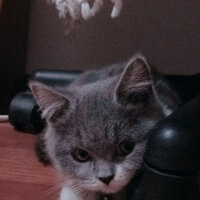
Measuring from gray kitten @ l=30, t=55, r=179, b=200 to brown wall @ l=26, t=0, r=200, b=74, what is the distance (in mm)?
948

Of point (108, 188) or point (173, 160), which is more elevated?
point (173, 160)

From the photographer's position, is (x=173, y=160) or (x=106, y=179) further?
(x=106, y=179)

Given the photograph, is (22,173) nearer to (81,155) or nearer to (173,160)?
(81,155)

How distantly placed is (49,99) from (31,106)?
49 centimetres

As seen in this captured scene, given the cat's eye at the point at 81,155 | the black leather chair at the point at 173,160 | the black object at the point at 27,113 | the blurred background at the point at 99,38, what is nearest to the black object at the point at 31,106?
the black object at the point at 27,113

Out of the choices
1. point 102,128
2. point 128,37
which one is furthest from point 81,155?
point 128,37

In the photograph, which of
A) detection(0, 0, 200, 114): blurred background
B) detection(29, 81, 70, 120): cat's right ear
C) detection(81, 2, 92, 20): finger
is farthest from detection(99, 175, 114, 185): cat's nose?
detection(0, 0, 200, 114): blurred background

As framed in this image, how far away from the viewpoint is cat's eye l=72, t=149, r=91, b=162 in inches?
41.8

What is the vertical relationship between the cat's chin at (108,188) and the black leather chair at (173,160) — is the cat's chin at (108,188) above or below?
below

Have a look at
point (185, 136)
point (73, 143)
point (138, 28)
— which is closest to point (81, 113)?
point (73, 143)

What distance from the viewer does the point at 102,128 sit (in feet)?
3.38

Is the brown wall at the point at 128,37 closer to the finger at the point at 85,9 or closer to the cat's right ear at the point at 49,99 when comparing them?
the finger at the point at 85,9

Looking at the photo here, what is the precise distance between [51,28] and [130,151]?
131 centimetres

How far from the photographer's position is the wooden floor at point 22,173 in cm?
136
